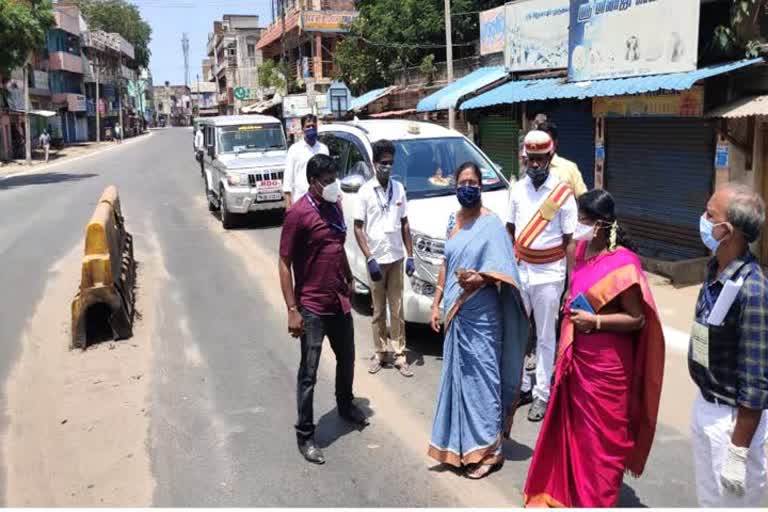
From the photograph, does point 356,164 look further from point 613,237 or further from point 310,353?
point 613,237

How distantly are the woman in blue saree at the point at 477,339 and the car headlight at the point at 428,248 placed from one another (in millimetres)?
1982

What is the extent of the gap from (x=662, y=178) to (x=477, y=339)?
806cm

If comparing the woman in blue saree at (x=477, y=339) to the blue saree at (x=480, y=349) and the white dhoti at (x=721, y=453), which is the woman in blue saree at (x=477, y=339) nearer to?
the blue saree at (x=480, y=349)

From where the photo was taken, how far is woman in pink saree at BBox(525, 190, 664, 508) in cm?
323

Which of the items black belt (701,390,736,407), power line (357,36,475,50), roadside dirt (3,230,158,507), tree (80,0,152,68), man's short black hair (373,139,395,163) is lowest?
roadside dirt (3,230,158,507)

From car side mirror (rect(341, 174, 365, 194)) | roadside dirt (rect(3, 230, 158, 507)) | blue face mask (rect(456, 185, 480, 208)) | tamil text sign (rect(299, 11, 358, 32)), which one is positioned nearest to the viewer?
blue face mask (rect(456, 185, 480, 208))

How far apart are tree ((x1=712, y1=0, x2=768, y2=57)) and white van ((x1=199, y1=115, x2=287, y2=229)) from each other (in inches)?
307

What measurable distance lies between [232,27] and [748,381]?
94.7 meters

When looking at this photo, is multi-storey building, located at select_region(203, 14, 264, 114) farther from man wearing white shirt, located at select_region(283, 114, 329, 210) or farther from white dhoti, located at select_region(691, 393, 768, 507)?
white dhoti, located at select_region(691, 393, 768, 507)

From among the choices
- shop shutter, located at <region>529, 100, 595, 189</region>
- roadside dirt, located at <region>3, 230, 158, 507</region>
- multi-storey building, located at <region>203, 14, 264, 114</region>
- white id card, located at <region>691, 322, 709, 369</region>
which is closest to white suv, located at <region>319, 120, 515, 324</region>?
roadside dirt, located at <region>3, 230, 158, 507</region>

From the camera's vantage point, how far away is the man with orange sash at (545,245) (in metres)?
4.78

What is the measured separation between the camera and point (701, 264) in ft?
29.5

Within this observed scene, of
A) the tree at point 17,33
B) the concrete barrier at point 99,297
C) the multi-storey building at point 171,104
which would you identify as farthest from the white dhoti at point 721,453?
the multi-storey building at point 171,104

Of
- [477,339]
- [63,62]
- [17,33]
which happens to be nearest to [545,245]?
[477,339]
